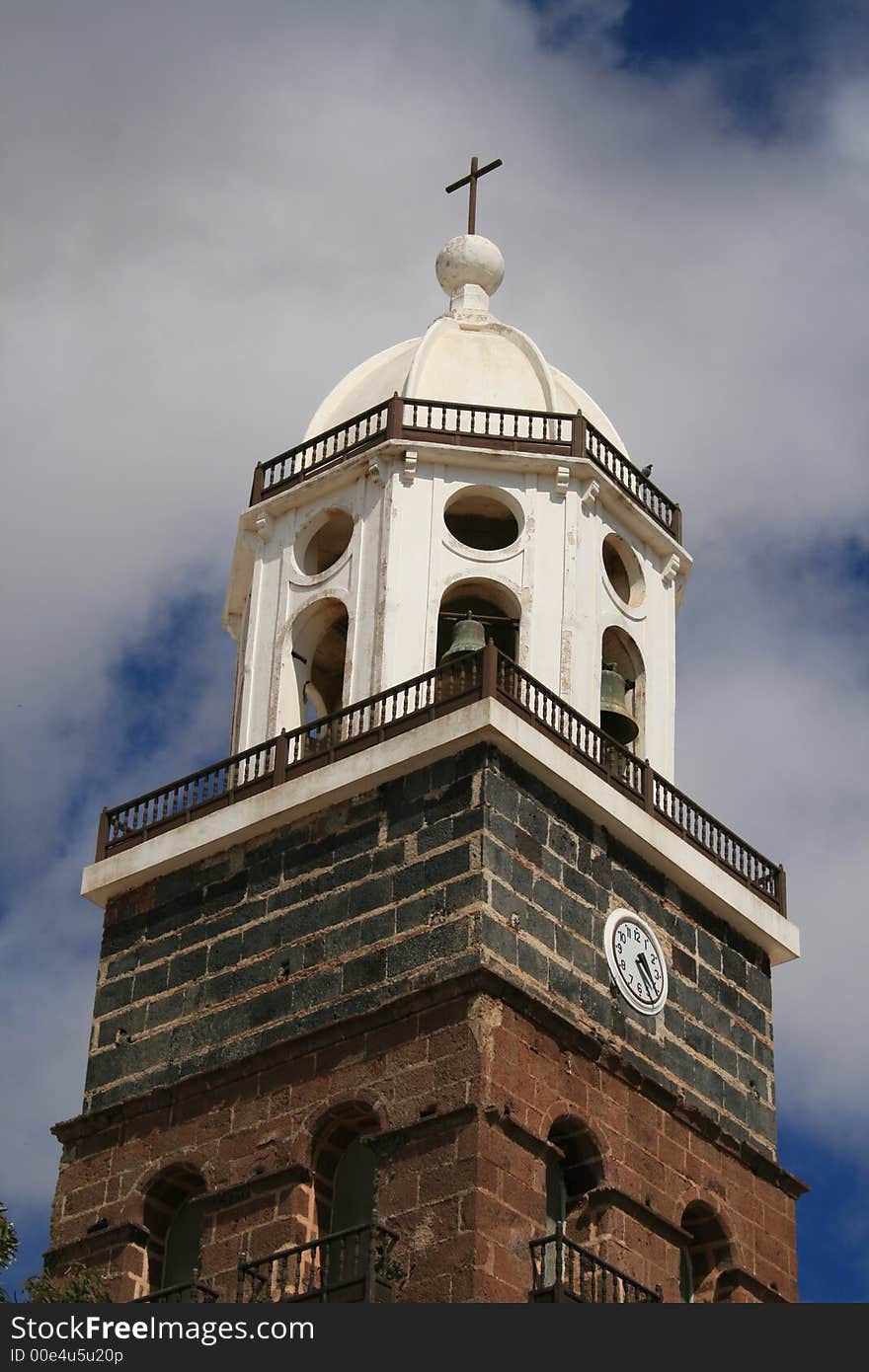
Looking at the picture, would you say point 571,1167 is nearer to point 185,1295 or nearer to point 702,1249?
point 702,1249

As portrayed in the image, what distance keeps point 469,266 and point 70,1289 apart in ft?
54.5

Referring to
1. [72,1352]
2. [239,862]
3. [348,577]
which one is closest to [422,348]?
[348,577]

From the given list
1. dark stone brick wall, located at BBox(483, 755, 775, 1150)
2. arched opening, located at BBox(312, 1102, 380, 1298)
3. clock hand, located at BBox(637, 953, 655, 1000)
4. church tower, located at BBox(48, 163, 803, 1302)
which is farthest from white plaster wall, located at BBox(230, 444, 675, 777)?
arched opening, located at BBox(312, 1102, 380, 1298)

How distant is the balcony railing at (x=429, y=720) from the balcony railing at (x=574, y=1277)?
20.5ft

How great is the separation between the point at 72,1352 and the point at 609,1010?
9768 mm

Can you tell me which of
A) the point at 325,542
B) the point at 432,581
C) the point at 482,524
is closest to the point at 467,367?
the point at 482,524

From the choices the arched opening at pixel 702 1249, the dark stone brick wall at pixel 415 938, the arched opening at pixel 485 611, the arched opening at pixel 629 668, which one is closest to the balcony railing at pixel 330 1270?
the dark stone brick wall at pixel 415 938

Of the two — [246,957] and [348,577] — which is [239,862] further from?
[348,577]

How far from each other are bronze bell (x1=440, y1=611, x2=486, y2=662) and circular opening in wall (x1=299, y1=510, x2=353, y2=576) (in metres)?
2.67

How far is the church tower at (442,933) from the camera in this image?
35594 mm

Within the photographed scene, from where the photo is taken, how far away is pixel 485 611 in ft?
137

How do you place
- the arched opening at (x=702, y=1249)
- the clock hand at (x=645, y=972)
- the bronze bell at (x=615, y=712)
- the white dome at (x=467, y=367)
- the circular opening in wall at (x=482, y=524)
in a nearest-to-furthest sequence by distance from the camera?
the arched opening at (x=702, y=1249)
the clock hand at (x=645, y=972)
the bronze bell at (x=615, y=712)
the circular opening in wall at (x=482, y=524)
the white dome at (x=467, y=367)

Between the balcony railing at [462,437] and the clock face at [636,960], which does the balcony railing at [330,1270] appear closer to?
the clock face at [636,960]

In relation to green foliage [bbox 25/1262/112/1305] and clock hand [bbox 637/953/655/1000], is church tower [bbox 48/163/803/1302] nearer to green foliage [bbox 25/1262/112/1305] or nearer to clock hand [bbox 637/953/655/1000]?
clock hand [bbox 637/953/655/1000]
